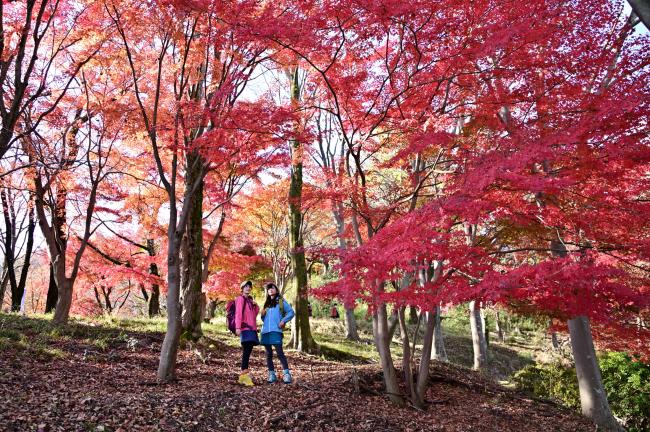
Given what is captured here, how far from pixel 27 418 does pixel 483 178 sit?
18.3 ft

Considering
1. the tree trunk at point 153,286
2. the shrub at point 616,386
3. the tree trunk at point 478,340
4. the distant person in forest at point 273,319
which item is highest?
the tree trunk at point 153,286

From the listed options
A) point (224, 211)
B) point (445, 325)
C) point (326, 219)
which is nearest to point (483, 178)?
point (224, 211)

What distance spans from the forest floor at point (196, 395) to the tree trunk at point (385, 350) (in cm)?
22

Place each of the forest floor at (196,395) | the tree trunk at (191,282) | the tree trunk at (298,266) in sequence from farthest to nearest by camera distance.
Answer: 1. the tree trunk at (298,266)
2. the tree trunk at (191,282)
3. the forest floor at (196,395)

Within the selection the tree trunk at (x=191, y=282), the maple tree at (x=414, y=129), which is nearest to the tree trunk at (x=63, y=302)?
the maple tree at (x=414, y=129)

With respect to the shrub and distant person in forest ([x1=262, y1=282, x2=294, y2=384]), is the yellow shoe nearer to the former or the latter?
distant person in forest ([x1=262, y1=282, x2=294, y2=384])

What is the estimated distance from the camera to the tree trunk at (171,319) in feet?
21.9

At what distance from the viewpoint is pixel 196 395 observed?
6062mm

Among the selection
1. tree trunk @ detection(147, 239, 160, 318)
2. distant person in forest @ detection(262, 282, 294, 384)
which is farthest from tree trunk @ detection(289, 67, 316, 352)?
tree trunk @ detection(147, 239, 160, 318)

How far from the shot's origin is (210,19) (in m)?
7.04

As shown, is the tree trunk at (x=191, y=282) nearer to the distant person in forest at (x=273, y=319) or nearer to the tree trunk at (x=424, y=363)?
the distant person in forest at (x=273, y=319)

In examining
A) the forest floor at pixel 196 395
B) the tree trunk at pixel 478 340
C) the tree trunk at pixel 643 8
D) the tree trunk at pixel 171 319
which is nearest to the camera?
the tree trunk at pixel 643 8

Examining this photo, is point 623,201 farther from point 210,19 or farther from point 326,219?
point 326,219

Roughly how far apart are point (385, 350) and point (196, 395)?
10.0 ft
